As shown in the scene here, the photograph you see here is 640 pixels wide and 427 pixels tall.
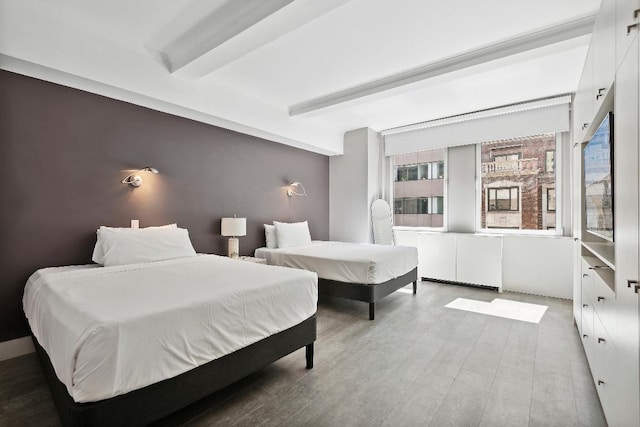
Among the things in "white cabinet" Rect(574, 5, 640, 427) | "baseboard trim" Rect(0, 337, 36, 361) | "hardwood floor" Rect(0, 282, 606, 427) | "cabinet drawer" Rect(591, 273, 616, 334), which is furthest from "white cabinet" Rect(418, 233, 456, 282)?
"baseboard trim" Rect(0, 337, 36, 361)

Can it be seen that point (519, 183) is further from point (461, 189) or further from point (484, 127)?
point (484, 127)

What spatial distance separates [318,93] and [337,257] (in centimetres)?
219

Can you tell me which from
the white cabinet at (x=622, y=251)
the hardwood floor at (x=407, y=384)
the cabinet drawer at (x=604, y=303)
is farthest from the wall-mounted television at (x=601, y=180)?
the hardwood floor at (x=407, y=384)

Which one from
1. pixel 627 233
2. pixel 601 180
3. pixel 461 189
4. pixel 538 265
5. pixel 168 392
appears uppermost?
pixel 461 189

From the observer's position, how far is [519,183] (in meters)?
4.84

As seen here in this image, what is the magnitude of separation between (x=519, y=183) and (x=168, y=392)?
528 cm

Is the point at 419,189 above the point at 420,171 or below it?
below

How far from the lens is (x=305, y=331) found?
92.0 inches

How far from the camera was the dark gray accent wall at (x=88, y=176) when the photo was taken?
2576 millimetres

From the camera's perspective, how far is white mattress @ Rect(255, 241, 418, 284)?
354cm

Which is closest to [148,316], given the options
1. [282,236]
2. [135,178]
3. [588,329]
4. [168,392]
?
[168,392]

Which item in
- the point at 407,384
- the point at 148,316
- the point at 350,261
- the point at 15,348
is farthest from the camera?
the point at 350,261

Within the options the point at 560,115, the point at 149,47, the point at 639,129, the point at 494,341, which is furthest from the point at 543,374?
the point at 149,47

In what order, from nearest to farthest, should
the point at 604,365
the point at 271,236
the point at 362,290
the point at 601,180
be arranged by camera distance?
the point at 604,365, the point at 601,180, the point at 362,290, the point at 271,236
